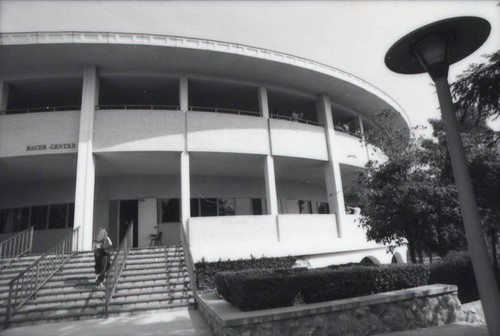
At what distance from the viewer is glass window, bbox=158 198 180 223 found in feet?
57.0

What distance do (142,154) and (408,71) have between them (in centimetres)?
1162

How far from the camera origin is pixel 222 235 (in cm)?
1368

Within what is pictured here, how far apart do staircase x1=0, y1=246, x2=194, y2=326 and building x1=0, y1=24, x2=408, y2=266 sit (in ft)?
6.16

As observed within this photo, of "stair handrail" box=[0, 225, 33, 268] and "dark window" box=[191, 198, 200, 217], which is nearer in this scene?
"stair handrail" box=[0, 225, 33, 268]

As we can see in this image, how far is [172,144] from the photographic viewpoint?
14398 millimetres

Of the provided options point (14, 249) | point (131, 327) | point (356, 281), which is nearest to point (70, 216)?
point (14, 249)

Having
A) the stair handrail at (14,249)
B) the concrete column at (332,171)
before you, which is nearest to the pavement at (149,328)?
the stair handrail at (14,249)

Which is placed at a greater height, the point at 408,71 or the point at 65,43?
the point at 65,43

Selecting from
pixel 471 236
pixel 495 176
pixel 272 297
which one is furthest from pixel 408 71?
pixel 495 176

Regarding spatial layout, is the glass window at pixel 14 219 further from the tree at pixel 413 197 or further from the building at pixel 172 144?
the tree at pixel 413 197

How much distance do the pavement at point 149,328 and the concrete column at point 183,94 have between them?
924 centimetres

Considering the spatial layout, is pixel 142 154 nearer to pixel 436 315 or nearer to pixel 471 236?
pixel 436 315

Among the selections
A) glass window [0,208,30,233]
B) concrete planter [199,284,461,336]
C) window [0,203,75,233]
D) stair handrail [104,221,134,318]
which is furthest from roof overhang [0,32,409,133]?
stair handrail [104,221,134,318]

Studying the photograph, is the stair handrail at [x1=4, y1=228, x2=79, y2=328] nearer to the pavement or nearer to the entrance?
the pavement
